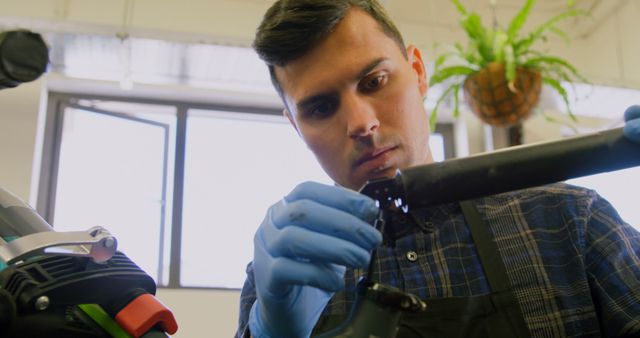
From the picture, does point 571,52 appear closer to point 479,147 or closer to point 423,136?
point 479,147

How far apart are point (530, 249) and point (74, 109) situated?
3032 mm

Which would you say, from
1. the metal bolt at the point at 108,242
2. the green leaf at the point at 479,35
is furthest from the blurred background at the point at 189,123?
the metal bolt at the point at 108,242

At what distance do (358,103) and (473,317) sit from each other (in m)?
0.40

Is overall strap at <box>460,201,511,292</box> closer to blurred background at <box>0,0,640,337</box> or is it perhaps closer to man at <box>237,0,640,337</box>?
man at <box>237,0,640,337</box>

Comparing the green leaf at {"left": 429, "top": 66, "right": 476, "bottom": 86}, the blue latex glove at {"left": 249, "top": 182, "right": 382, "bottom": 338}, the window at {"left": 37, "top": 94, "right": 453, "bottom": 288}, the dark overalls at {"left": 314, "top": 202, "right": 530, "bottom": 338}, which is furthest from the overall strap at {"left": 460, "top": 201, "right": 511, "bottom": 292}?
the window at {"left": 37, "top": 94, "right": 453, "bottom": 288}

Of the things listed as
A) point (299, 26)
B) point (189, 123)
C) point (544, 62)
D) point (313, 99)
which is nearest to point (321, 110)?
point (313, 99)

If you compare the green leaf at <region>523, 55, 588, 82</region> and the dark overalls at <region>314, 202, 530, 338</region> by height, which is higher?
the green leaf at <region>523, 55, 588, 82</region>

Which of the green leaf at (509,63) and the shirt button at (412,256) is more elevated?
the green leaf at (509,63)

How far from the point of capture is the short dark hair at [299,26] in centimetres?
118

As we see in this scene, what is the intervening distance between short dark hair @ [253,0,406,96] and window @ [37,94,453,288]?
2.22 m

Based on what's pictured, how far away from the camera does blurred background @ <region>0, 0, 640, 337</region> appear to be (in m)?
3.09

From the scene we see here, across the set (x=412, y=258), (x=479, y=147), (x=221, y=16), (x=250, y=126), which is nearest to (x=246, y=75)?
(x=221, y=16)

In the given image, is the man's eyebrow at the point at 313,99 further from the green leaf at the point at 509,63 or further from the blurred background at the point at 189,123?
the blurred background at the point at 189,123

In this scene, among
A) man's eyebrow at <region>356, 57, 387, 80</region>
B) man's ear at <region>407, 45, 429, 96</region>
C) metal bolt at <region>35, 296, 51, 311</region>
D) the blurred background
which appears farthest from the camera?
the blurred background
